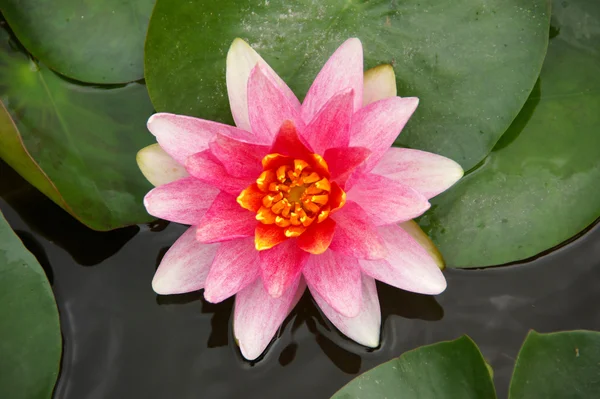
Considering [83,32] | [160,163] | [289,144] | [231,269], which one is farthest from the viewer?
[83,32]

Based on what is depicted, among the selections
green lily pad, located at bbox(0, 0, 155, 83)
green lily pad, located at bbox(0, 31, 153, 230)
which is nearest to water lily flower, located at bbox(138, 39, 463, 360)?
green lily pad, located at bbox(0, 31, 153, 230)

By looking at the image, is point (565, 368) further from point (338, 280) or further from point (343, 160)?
point (343, 160)

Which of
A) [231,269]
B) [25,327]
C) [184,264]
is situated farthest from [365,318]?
[25,327]

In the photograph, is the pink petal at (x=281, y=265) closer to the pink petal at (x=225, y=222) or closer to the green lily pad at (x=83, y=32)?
the pink petal at (x=225, y=222)

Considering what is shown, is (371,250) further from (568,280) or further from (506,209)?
(568,280)

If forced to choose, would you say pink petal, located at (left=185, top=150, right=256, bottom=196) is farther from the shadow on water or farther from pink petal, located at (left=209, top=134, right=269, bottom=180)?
the shadow on water
